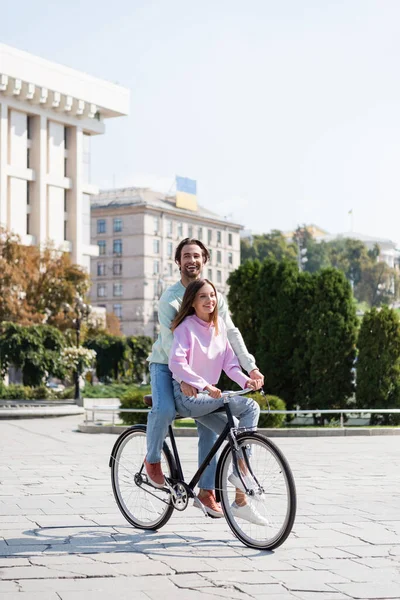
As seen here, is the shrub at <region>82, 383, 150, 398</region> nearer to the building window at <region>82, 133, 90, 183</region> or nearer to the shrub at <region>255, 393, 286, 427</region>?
the building window at <region>82, 133, 90, 183</region>

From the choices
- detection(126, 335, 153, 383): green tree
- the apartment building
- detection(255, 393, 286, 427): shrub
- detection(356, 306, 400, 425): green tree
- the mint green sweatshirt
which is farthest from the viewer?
the apartment building

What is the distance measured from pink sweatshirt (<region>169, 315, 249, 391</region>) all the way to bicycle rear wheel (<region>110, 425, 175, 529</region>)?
2.38ft

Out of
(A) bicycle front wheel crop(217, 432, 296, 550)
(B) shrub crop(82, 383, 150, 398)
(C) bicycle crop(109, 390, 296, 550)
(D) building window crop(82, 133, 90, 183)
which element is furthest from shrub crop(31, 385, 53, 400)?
(A) bicycle front wheel crop(217, 432, 296, 550)

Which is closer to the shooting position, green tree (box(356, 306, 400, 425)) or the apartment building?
green tree (box(356, 306, 400, 425))

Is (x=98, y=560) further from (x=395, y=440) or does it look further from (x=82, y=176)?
(x=82, y=176)

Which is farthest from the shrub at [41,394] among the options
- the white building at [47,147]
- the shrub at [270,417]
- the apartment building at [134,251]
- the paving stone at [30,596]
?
the apartment building at [134,251]

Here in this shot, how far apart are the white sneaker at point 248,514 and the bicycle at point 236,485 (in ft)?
0.08

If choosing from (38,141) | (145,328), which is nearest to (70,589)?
(38,141)

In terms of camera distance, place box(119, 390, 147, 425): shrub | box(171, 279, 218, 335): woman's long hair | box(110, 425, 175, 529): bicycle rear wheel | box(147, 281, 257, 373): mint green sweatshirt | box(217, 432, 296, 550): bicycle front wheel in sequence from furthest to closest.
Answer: box(119, 390, 147, 425): shrub, box(110, 425, 175, 529): bicycle rear wheel, box(147, 281, 257, 373): mint green sweatshirt, box(171, 279, 218, 335): woman's long hair, box(217, 432, 296, 550): bicycle front wheel

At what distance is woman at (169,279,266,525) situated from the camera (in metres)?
7.17

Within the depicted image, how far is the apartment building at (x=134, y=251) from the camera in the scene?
114188mm

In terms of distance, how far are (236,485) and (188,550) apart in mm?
520

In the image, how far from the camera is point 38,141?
75.8 m

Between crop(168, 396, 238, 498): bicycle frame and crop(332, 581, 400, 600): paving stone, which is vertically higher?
crop(168, 396, 238, 498): bicycle frame
